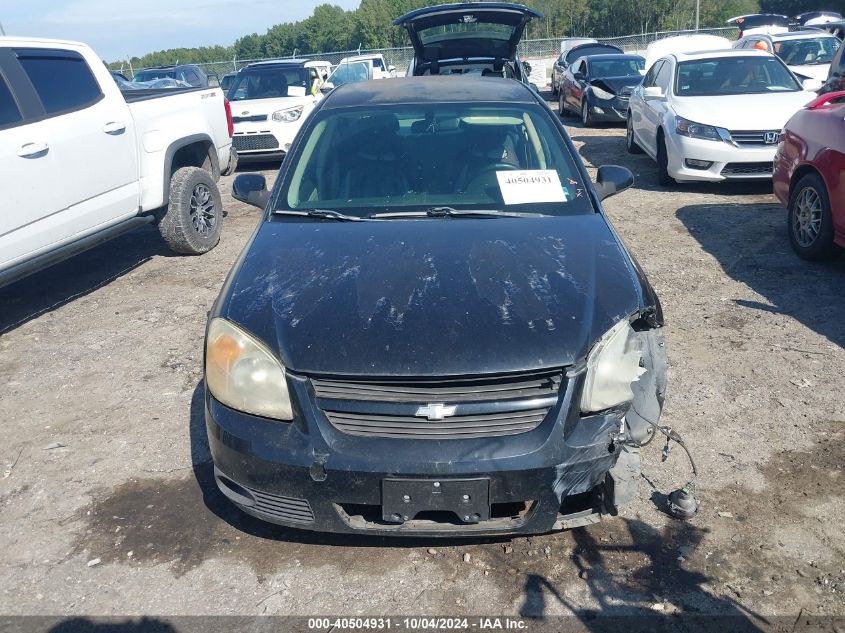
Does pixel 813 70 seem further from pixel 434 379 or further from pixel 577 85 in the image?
pixel 434 379

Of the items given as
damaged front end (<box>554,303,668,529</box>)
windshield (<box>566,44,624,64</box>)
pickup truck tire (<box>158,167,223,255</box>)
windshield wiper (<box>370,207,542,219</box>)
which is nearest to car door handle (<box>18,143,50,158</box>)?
pickup truck tire (<box>158,167,223,255</box>)

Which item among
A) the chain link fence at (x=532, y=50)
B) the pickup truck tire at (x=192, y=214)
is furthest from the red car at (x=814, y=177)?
the chain link fence at (x=532, y=50)

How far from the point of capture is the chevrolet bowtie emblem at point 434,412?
7.94 feet

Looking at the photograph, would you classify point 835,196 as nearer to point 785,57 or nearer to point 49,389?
point 49,389

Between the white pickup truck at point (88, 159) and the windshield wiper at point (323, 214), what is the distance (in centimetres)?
234

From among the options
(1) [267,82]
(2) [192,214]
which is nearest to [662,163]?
(2) [192,214]

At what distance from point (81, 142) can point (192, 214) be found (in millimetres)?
1565

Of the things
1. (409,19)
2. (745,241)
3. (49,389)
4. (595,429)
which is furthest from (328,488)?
(409,19)

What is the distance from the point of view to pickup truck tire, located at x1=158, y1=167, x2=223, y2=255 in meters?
6.54

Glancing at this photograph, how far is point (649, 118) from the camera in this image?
9492 millimetres

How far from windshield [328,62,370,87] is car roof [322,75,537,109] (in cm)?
1281

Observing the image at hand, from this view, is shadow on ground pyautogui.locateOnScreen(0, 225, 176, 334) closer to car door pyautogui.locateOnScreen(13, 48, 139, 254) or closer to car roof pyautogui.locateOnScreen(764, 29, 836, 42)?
car door pyautogui.locateOnScreen(13, 48, 139, 254)

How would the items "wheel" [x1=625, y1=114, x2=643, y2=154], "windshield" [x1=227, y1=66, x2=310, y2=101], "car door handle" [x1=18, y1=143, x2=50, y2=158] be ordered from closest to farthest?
"car door handle" [x1=18, y1=143, x2=50, y2=158] < "wheel" [x1=625, y1=114, x2=643, y2=154] < "windshield" [x1=227, y1=66, x2=310, y2=101]

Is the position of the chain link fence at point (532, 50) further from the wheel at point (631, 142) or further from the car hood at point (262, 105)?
the wheel at point (631, 142)
